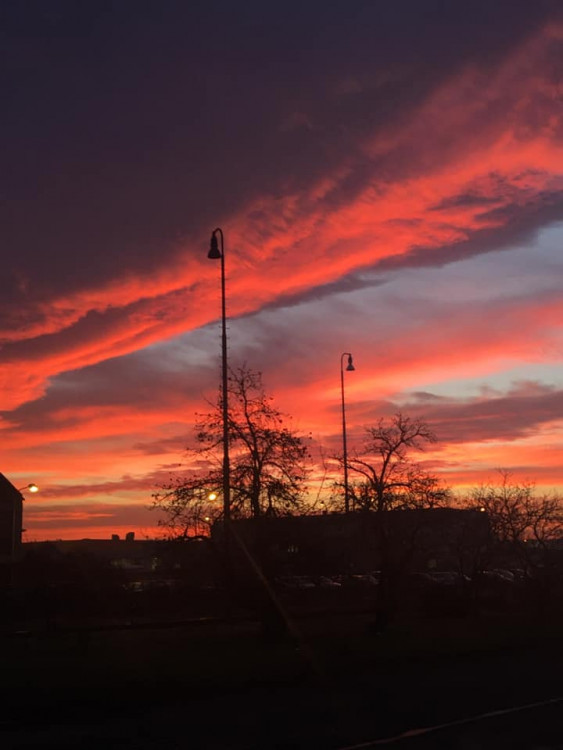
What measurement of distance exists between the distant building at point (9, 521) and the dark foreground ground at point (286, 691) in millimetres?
46113

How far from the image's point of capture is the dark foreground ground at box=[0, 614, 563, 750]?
10.1m

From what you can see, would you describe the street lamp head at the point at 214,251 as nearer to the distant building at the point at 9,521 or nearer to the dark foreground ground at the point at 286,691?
the dark foreground ground at the point at 286,691

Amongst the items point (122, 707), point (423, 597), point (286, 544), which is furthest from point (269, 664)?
point (423, 597)

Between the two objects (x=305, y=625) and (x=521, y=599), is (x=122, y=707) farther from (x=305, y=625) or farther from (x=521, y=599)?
(x=521, y=599)

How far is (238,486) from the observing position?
1008 inches

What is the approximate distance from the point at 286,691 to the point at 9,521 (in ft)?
188

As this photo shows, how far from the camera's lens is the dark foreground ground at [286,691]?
10117 millimetres

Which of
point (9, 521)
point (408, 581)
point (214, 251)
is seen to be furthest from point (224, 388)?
point (9, 521)

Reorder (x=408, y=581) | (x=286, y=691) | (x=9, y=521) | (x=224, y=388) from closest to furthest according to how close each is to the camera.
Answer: (x=286, y=691) < (x=224, y=388) < (x=408, y=581) < (x=9, y=521)

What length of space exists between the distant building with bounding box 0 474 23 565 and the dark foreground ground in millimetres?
46113

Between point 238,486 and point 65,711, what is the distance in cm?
1350

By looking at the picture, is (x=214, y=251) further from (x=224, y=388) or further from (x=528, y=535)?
(x=528, y=535)

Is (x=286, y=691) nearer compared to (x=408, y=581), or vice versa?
(x=286, y=691)

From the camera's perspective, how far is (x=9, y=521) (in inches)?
2625
